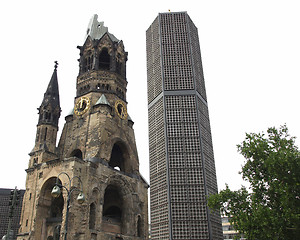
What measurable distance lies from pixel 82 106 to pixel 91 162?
12118mm

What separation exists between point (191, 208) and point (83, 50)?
1257 inches

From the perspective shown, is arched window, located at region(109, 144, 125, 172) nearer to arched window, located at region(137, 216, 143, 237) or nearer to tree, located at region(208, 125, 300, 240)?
arched window, located at region(137, 216, 143, 237)

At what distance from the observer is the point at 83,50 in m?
53.1

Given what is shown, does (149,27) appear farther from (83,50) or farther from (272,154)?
(272,154)

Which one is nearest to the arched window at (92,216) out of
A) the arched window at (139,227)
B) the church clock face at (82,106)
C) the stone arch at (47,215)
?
the stone arch at (47,215)

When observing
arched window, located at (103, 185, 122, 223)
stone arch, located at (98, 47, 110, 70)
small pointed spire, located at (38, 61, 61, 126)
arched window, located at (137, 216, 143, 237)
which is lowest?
arched window, located at (137, 216, 143, 237)

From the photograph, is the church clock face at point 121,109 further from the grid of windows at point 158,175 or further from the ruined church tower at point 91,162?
the grid of windows at point 158,175

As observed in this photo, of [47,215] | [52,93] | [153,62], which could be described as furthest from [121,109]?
[47,215]

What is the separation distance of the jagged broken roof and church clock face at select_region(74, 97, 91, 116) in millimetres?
12512

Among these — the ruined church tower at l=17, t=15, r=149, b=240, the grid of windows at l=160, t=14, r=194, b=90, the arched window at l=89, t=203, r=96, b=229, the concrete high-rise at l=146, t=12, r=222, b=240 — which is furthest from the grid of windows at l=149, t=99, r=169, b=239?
the arched window at l=89, t=203, r=96, b=229

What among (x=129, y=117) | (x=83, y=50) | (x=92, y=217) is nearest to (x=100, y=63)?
(x=83, y=50)

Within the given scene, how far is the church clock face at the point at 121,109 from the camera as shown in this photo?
47828 mm

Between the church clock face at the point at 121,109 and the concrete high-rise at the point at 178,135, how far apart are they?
4752 mm

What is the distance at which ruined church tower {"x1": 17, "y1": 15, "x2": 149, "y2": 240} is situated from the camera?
3612cm
